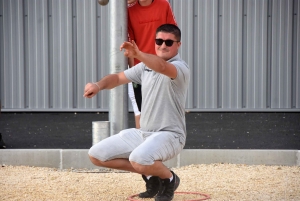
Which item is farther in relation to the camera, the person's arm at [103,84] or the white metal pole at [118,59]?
the white metal pole at [118,59]

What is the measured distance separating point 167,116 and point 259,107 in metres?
9.81

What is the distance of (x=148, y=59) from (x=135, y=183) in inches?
81.3

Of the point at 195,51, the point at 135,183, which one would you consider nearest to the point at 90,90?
the point at 135,183

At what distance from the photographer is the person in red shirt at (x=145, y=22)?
22.9 ft

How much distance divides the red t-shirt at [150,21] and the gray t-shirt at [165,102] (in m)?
1.41

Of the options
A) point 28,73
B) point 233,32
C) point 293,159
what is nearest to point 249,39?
point 233,32

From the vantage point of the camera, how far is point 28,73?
15.3 metres

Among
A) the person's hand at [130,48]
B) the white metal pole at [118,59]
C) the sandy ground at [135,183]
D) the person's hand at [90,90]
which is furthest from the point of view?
the white metal pole at [118,59]

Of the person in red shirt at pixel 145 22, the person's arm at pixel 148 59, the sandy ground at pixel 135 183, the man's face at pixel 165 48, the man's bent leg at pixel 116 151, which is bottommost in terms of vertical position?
the sandy ground at pixel 135 183

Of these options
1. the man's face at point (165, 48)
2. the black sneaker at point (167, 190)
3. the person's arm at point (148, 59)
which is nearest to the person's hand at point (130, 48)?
the person's arm at point (148, 59)

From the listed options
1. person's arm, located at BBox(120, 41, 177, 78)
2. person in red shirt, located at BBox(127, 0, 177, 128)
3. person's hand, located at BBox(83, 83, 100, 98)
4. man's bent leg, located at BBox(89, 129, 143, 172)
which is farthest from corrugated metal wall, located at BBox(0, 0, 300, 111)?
person's arm, located at BBox(120, 41, 177, 78)

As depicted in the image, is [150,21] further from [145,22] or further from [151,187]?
[151,187]

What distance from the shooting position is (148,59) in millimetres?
4973

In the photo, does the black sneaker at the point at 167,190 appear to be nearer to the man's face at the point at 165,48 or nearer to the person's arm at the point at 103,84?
the person's arm at the point at 103,84
